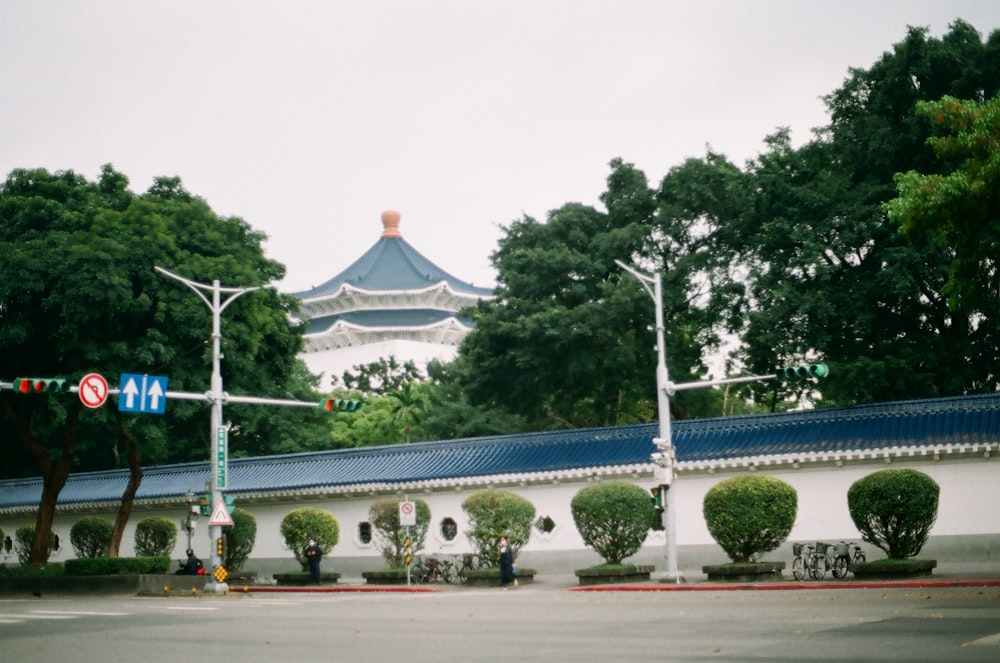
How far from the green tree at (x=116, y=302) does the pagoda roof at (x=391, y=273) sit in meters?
53.3

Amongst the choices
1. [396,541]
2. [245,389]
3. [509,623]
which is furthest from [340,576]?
[509,623]

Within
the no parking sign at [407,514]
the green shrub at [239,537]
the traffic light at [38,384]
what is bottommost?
the green shrub at [239,537]

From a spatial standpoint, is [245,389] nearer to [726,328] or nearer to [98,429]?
[98,429]

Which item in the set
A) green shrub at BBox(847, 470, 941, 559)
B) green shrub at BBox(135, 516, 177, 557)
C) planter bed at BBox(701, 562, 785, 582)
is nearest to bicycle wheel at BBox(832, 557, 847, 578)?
green shrub at BBox(847, 470, 941, 559)

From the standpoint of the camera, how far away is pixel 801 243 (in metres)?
41.1

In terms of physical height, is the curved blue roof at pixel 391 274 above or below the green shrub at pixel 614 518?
above

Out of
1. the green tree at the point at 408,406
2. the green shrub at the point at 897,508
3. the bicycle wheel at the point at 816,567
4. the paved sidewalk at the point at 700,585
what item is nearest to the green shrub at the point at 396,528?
the paved sidewalk at the point at 700,585

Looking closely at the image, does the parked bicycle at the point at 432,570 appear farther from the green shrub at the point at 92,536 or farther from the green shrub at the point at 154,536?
the green shrub at the point at 92,536

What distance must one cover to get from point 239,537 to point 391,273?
2306 inches

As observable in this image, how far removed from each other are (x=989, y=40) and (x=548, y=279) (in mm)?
17979

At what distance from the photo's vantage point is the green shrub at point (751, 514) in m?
29.3

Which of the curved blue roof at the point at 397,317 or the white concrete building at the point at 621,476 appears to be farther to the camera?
the curved blue roof at the point at 397,317

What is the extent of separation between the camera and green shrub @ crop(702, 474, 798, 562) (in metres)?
29.3

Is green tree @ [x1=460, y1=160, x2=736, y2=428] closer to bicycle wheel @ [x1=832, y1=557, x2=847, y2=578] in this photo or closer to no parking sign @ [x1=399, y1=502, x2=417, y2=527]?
no parking sign @ [x1=399, y1=502, x2=417, y2=527]
